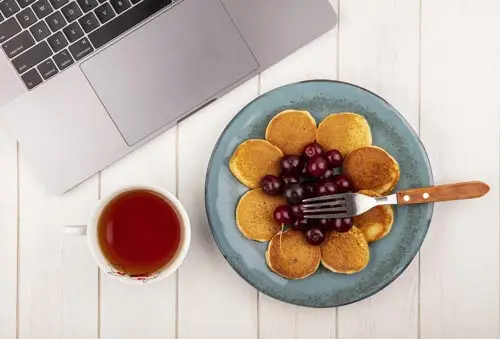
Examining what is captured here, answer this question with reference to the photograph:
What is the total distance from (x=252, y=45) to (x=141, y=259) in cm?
30

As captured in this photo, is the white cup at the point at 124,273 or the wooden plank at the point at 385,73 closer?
the white cup at the point at 124,273

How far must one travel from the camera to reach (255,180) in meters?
0.88

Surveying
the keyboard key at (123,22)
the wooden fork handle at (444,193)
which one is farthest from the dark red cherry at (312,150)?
the keyboard key at (123,22)

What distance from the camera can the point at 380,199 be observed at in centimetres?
86

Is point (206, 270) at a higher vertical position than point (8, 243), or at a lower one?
lower

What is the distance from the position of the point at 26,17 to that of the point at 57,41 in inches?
1.8

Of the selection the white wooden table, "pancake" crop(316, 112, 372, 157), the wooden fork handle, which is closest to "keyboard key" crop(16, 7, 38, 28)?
the white wooden table

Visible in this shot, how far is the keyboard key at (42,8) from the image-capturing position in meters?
0.87

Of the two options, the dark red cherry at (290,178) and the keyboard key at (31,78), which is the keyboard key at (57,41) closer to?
the keyboard key at (31,78)

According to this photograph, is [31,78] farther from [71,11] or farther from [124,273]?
[124,273]

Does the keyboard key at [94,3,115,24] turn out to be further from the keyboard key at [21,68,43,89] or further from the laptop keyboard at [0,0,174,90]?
the keyboard key at [21,68,43,89]

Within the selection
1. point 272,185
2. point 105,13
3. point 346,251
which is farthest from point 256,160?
point 105,13

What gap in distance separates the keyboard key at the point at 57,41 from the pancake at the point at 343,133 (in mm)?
327

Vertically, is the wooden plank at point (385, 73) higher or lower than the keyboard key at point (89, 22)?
lower
